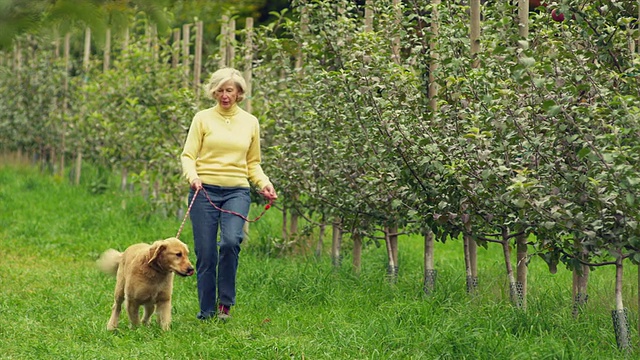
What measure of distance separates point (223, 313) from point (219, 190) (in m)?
0.83

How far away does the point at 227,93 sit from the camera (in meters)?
6.55

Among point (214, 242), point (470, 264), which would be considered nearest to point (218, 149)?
point (214, 242)

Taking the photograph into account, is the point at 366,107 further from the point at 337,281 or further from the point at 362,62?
the point at 337,281

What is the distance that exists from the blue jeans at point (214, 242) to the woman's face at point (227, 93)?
22.9 inches

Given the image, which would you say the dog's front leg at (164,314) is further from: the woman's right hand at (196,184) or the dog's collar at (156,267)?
the woman's right hand at (196,184)

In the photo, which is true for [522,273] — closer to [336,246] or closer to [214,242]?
[214,242]

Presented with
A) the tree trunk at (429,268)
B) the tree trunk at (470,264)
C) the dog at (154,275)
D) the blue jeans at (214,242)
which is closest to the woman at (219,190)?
the blue jeans at (214,242)

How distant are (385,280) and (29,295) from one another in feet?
9.28

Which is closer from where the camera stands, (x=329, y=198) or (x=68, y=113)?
(x=329, y=198)

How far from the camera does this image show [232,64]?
32.2 ft

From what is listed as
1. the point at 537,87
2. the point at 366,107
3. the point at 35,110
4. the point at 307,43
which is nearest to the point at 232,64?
the point at 307,43

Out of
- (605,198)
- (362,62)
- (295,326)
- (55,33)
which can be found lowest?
(295,326)

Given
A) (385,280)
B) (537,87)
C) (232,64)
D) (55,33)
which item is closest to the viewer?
(55,33)

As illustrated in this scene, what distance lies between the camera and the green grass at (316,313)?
533 cm
